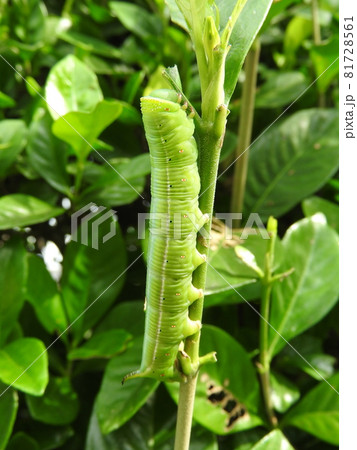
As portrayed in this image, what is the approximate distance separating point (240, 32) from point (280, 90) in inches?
15.5

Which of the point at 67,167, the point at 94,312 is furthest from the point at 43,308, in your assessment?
the point at 67,167

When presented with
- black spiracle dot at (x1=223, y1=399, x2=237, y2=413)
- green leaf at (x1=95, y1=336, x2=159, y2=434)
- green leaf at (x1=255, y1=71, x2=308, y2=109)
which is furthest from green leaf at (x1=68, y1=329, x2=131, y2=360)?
green leaf at (x1=255, y1=71, x2=308, y2=109)

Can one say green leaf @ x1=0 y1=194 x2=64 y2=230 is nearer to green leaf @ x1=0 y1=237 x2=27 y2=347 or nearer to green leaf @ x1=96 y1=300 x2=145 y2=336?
green leaf @ x1=0 y1=237 x2=27 y2=347

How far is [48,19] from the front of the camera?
86 cm

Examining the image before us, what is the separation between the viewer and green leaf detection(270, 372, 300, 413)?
2.01ft

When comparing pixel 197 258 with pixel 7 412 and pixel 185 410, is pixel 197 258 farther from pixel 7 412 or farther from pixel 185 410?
pixel 7 412

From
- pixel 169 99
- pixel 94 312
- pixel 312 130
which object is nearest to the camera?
pixel 169 99

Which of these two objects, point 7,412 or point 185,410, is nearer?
point 185,410

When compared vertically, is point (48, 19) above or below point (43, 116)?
above

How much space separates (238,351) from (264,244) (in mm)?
128

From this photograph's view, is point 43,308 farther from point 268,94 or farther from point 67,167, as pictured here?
point 268,94

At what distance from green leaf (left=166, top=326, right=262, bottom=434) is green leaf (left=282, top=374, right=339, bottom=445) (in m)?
0.05

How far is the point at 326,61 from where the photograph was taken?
0.81m

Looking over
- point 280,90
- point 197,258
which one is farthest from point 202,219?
point 280,90
